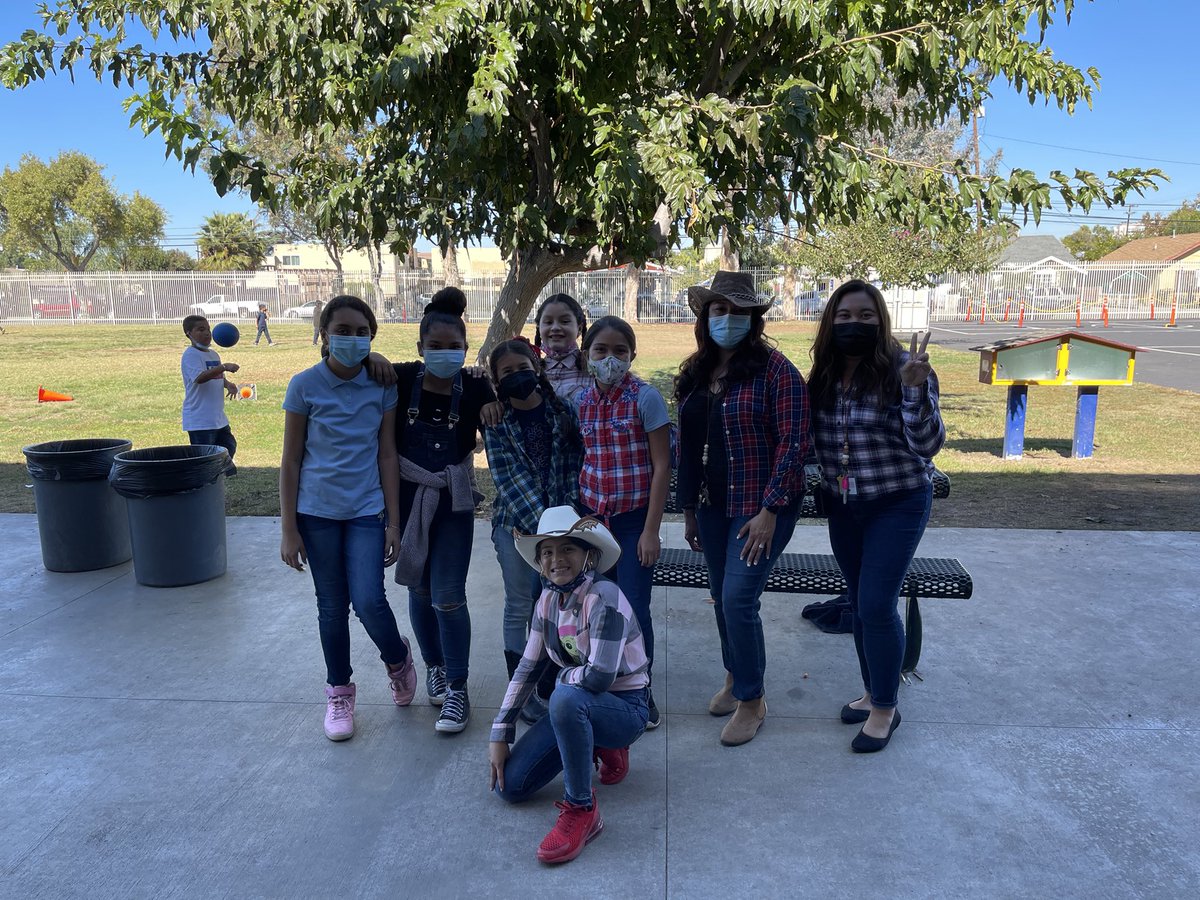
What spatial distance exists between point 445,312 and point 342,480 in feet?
2.44

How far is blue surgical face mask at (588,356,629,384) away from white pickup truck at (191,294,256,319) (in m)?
40.0

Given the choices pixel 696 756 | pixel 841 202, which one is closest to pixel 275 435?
pixel 841 202

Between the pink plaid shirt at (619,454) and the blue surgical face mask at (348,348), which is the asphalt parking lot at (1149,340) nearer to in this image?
the pink plaid shirt at (619,454)

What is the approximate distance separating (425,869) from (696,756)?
112 cm

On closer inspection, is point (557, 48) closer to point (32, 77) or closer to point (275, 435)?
point (32, 77)

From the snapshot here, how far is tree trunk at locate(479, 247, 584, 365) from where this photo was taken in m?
5.69

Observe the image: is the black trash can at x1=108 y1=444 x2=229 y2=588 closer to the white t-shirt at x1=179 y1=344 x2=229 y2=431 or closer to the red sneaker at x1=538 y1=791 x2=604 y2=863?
the white t-shirt at x1=179 y1=344 x2=229 y2=431

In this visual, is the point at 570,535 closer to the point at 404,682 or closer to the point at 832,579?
the point at 404,682

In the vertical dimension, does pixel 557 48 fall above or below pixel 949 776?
above

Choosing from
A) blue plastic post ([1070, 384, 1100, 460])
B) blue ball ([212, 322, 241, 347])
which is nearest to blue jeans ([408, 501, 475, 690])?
blue ball ([212, 322, 241, 347])

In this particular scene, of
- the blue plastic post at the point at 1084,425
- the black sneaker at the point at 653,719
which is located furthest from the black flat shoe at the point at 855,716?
the blue plastic post at the point at 1084,425

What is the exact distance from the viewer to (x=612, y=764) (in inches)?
129

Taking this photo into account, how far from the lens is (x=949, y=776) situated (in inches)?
131

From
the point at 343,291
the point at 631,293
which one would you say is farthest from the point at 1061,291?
the point at 343,291
